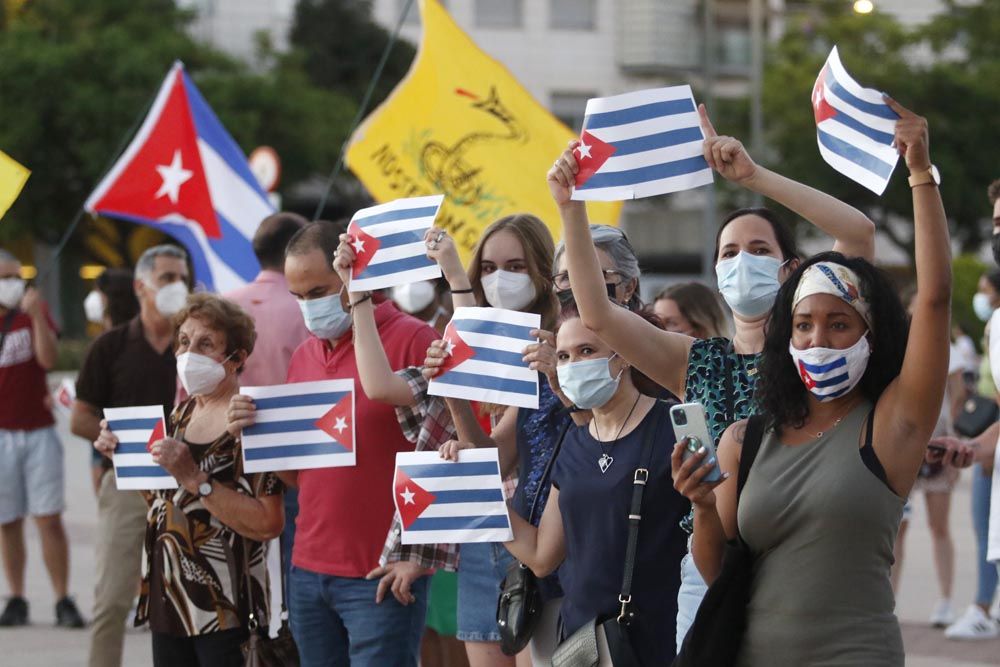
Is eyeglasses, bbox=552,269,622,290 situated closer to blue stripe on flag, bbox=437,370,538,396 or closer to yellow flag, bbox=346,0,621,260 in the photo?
blue stripe on flag, bbox=437,370,538,396

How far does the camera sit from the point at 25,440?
31.8 feet

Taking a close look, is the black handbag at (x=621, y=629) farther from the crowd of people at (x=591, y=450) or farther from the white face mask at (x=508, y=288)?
the white face mask at (x=508, y=288)

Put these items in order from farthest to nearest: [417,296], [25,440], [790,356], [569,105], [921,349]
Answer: [569,105] → [25,440] → [417,296] → [790,356] → [921,349]

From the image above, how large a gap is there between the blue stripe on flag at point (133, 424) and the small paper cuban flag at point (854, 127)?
2.66 meters

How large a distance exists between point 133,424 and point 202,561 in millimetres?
686

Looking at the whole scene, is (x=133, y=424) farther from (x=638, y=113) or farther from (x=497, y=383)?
(x=638, y=113)

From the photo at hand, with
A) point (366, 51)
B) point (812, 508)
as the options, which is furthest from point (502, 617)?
point (366, 51)

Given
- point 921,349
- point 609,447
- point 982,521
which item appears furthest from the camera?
point 982,521

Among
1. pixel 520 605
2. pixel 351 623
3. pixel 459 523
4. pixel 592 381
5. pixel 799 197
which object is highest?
pixel 799 197

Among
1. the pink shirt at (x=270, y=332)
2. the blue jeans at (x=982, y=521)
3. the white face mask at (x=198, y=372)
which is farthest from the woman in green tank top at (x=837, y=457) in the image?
the blue jeans at (x=982, y=521)

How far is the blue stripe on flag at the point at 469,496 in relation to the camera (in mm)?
4785

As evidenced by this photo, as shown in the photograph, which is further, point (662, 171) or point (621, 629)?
point (662, 171)

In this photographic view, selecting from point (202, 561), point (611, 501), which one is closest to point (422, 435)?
point (202, 561)

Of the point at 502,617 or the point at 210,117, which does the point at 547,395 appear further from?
the point at 210,117
